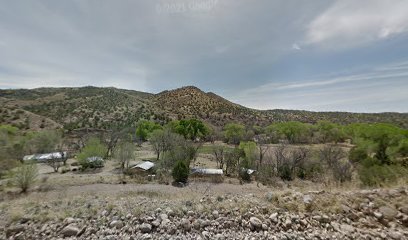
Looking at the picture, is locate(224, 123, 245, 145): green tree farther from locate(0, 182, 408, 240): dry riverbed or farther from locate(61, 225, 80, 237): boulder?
locate(61, 225, 80, 237): boulder

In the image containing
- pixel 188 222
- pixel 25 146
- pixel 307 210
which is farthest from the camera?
pixel 25 146

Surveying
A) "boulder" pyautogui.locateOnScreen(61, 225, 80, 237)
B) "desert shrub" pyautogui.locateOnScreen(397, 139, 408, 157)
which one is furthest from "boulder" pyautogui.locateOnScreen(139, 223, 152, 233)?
"desert shrub" pyautogui.locateOnScreen(397, 139, 408, 157)

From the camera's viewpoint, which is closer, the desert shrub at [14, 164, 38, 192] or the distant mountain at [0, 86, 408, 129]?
the desert shrub at [14, 164, 38, 192]

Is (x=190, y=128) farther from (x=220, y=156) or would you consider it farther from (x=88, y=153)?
(x=88, y=153)

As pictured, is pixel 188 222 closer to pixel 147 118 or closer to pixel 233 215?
pixel 233 215

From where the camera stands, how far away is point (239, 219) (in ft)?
20.9

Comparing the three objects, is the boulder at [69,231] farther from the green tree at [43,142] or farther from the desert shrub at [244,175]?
the green tree at [43,142]

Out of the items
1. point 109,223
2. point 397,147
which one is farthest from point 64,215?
point 397,147

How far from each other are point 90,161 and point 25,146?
16242mm

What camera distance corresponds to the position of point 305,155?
29891 mm

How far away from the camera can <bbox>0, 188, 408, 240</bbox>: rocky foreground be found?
5.91 m

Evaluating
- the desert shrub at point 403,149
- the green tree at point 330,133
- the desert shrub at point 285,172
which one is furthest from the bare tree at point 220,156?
the green tree at point 330,133

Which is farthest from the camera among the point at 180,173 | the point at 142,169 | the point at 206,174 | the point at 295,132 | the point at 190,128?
the point at 295,132

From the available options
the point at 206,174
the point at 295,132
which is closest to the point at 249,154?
the point at 206,174
